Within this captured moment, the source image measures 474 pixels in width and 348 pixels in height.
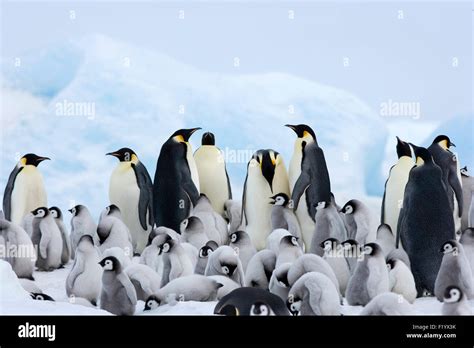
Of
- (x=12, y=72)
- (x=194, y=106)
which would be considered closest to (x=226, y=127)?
(x=194, y=106)

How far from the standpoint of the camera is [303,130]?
4477 mm

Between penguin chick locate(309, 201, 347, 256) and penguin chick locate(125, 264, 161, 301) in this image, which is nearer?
penguin chick locate(125, 264, 161, 301)

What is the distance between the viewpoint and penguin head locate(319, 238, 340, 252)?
4328 mm

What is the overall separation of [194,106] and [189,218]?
50 cm

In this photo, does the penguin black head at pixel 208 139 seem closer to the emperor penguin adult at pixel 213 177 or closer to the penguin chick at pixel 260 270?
the emperor penguin adult at pixel 213 177

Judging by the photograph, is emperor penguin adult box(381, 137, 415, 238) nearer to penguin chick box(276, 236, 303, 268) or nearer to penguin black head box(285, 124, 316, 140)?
penguin black head box(285, 124, 316, 140)

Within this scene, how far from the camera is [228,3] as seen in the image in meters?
4.36

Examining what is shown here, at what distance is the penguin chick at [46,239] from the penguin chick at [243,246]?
2.57 ft

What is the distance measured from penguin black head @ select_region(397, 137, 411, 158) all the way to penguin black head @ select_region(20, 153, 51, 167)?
1511mm

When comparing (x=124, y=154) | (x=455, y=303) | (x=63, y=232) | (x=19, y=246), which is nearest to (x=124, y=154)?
(x=124, y=154)

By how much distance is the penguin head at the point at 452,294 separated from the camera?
412 centimetres

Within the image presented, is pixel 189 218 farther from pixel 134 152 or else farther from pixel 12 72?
pixel 12 72

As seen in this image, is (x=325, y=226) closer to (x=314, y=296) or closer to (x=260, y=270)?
(x=260, y=270)

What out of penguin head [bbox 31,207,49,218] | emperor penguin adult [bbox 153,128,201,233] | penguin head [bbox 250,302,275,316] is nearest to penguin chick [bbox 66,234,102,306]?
penguin head [bbox 31,207,49,218]
